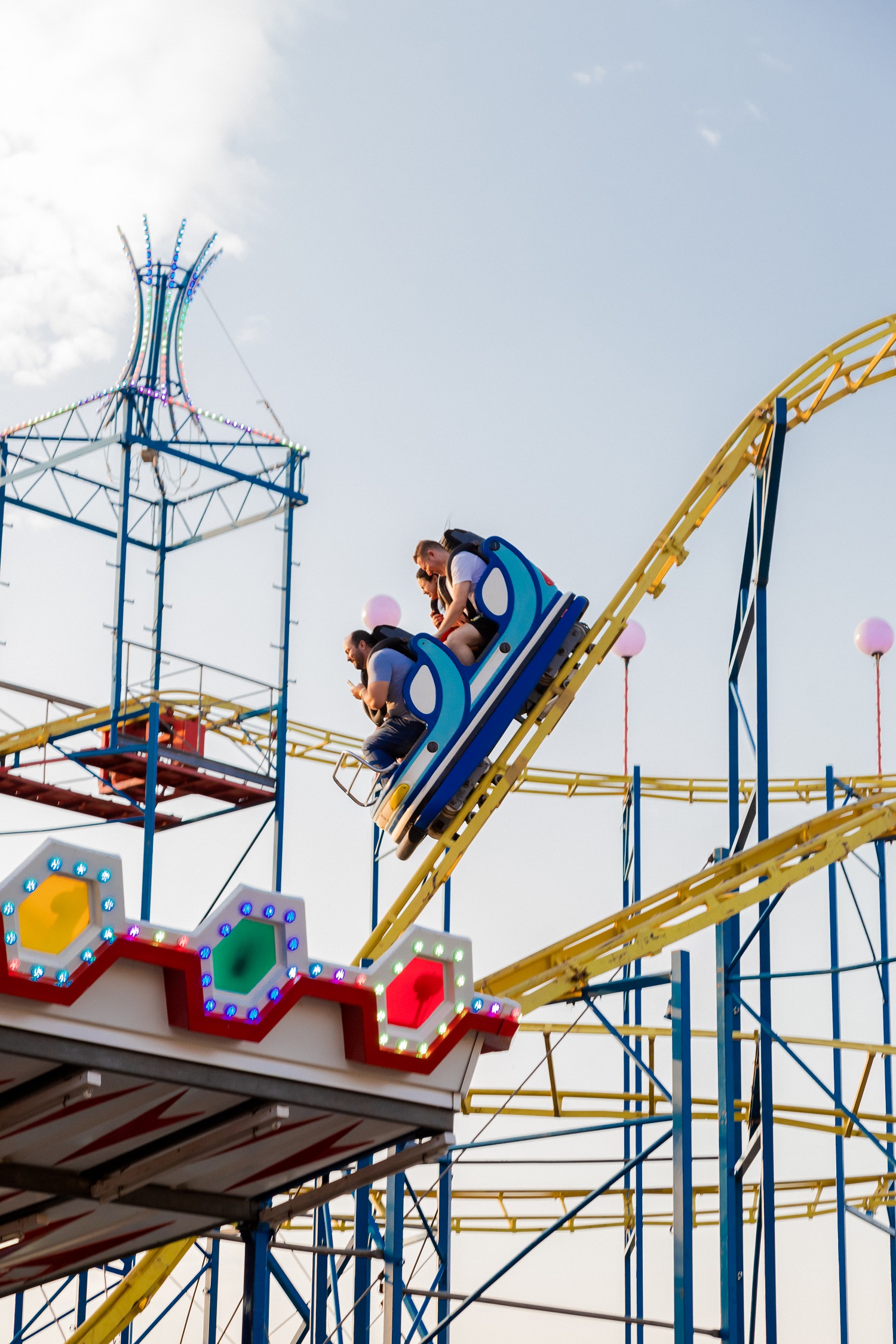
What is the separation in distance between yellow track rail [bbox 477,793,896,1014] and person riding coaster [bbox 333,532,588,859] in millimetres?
2108

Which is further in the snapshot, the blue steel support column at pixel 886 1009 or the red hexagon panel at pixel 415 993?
the blue steel support column at pixel 886 1009

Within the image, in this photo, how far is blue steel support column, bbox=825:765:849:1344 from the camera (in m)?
14.1

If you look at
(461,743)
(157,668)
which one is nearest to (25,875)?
(461,743)

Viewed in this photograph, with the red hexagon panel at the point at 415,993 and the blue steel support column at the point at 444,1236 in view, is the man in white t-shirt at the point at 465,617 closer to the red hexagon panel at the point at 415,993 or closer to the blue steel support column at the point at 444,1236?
the blue steel support column at the point at 444,1236

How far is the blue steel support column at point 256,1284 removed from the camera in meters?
9.46

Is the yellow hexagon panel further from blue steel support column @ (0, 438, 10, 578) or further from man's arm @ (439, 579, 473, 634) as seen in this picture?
blue steel support column @ (0, 438, 10, 578)

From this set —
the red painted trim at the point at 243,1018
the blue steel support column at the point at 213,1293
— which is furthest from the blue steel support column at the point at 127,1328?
the red painted trim at the point at 243,1018

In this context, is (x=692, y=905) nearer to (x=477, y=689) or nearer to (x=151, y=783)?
(x=477, y=689)

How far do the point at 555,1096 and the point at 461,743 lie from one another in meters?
2.83

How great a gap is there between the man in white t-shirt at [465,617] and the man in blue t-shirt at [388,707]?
0.39m

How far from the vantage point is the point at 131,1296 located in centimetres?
1153

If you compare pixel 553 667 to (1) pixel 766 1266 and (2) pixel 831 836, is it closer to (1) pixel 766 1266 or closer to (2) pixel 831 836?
(2) pixel 831 836

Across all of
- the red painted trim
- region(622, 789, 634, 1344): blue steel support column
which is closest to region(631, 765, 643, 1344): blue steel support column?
region(622, 789, 634, 1344): blue steel support column

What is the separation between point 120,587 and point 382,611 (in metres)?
2.69
